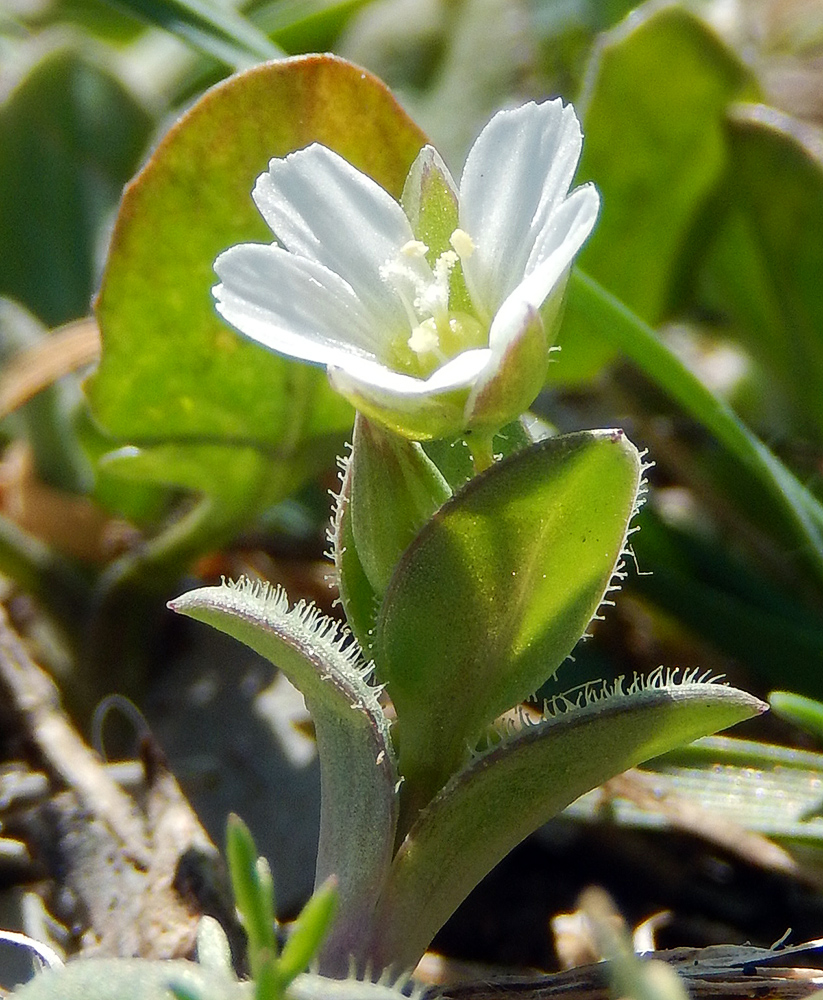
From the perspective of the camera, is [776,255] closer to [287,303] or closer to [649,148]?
[649,148]

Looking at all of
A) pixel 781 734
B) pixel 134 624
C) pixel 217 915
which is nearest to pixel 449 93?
pixel 134 624

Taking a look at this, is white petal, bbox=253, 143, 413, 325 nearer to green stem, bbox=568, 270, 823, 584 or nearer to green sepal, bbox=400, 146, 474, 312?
green sepal, bbox=400, 146, 474, 312

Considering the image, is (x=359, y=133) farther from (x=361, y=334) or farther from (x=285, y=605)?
(x=285, y=605)

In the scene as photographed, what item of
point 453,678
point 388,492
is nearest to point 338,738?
point 453,678

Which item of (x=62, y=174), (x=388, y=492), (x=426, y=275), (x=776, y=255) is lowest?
(x=388, y=492)

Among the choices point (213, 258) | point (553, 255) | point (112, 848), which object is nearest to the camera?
point (553, 255)

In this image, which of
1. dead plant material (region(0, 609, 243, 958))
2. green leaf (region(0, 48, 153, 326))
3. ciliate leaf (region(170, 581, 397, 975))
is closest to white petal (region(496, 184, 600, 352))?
ciliate leaf (region(170, 581, 397, 975))

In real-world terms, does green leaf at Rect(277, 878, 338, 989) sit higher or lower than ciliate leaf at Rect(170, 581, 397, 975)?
lower
